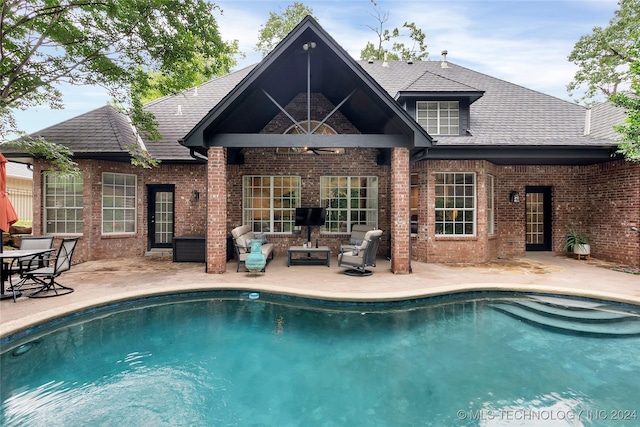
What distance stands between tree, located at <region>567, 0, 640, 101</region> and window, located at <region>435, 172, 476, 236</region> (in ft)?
43.9

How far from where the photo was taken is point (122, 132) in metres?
9.65

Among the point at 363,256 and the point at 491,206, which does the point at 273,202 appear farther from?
the point at 491,206

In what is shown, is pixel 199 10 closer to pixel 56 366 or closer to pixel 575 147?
pixel 56 366

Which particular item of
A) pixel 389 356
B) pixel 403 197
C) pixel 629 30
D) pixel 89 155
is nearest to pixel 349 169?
pixel 403 197

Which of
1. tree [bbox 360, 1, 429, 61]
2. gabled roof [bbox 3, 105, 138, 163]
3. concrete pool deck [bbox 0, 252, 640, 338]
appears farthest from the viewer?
tree [bbox 360, 1, 429, 61]

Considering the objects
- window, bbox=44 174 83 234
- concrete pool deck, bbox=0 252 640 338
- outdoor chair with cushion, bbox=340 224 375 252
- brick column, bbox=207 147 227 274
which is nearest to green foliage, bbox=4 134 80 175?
window, bbox=44 174 83 234

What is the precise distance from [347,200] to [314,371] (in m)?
7.26

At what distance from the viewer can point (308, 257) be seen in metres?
9.29

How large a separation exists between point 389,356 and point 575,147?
27.4 ft

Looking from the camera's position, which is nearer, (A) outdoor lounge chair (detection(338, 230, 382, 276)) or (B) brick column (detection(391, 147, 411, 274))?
(A) outdoor lounge chair (detection(338, 230, 382, 276))

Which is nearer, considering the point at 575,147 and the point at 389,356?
the point at 389,356

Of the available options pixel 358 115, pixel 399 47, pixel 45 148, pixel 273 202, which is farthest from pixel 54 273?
pixel 399 47

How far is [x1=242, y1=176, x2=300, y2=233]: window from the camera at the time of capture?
10.4 metres

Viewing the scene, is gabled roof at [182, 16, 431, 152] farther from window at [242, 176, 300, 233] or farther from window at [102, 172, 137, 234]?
window at [102, 172, 137, 234]
